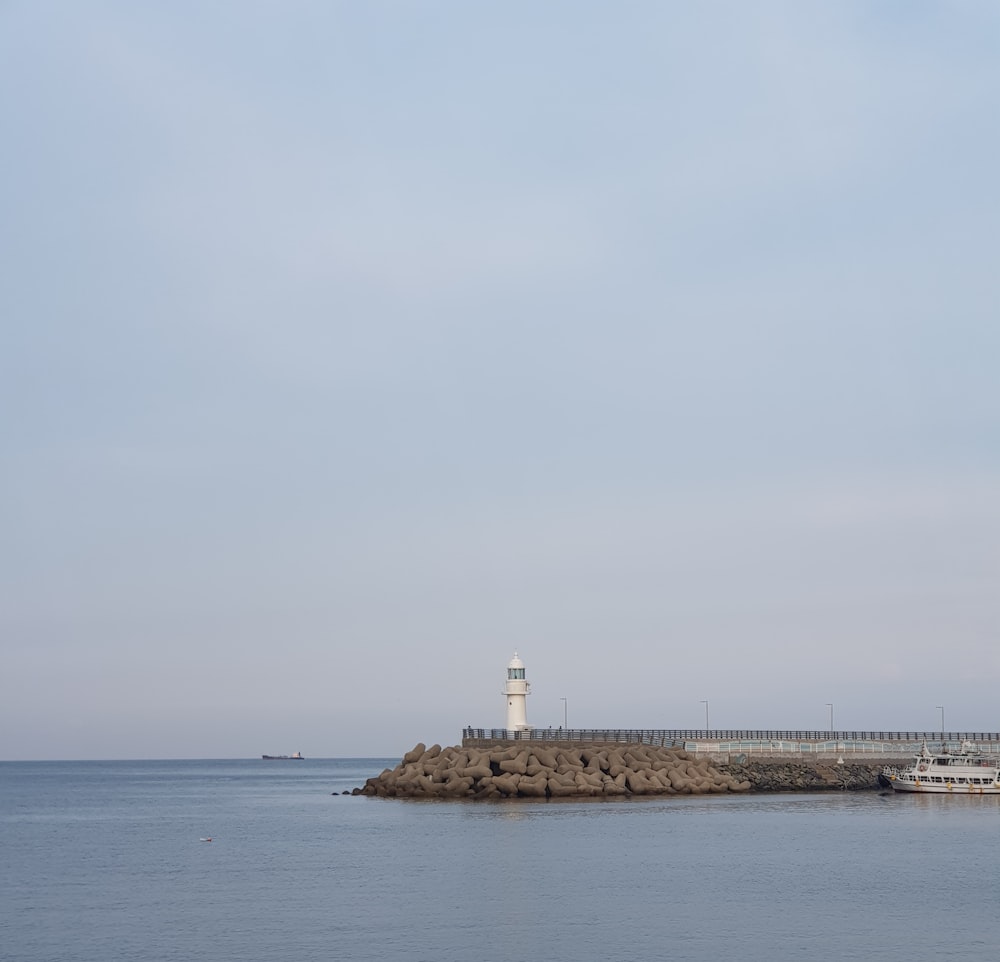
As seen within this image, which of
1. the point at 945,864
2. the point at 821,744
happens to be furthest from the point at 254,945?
the point at 821,744

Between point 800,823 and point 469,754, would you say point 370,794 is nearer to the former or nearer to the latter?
point 469,754

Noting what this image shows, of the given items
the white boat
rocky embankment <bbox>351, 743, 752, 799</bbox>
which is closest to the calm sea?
rocky embankment <bbox>351, 743, 752, 799</bbox>

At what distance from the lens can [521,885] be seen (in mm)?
37000

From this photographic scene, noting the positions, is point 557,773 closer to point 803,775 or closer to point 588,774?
point 588,774

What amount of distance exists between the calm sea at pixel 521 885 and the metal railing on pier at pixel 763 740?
11135 mm

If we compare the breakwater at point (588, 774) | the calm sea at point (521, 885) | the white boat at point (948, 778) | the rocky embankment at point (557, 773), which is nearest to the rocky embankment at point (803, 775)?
the breakwater at point (588, 774)

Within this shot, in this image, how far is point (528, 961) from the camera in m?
27.8

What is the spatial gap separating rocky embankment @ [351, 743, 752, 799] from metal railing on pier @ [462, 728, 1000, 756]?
2.54 metres

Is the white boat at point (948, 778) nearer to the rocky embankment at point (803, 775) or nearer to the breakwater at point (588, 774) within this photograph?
the rocky embankment at point (803, 775)

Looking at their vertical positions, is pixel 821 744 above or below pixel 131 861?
above

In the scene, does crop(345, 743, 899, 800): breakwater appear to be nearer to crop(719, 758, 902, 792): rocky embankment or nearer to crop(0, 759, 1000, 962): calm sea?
crop(719, 758, 902, 792): rocky embankment

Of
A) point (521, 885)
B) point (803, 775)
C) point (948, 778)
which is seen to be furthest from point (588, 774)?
point (521, 885)

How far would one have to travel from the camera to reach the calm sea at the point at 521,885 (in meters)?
29.4

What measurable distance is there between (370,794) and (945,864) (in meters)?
42.2
